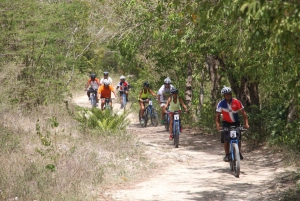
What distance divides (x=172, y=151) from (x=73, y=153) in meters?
4.32

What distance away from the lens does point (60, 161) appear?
1092 cm

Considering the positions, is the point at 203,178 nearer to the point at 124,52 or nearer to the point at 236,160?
the point at 236,160

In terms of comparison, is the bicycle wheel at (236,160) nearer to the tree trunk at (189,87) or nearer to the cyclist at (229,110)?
the cyclist at (229,110)

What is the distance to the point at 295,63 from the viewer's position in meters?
6.76

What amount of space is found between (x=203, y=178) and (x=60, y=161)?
117 inches

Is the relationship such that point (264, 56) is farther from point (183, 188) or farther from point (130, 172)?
point (130, 172)

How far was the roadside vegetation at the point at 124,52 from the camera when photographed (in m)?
8.78

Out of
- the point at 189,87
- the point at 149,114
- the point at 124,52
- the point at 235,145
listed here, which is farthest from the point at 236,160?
the point at 189,87

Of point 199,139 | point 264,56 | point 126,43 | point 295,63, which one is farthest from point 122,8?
point 295,63

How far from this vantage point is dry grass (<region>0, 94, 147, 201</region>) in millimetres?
9125

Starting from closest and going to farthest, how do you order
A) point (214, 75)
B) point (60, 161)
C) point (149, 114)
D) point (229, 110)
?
point (60, 161) < point (229, 110) < point (214, 75) < point (149, 114)

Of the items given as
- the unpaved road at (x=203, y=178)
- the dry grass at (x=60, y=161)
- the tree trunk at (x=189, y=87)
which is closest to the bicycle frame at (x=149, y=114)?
the tree trunk at (x=189, y=87)

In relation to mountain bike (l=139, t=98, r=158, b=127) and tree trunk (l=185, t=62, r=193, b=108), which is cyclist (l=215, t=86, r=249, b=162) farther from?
mountain bike (l=139, t=98, r=158, b=127)

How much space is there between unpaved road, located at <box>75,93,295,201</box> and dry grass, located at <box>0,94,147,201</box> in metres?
0.47
